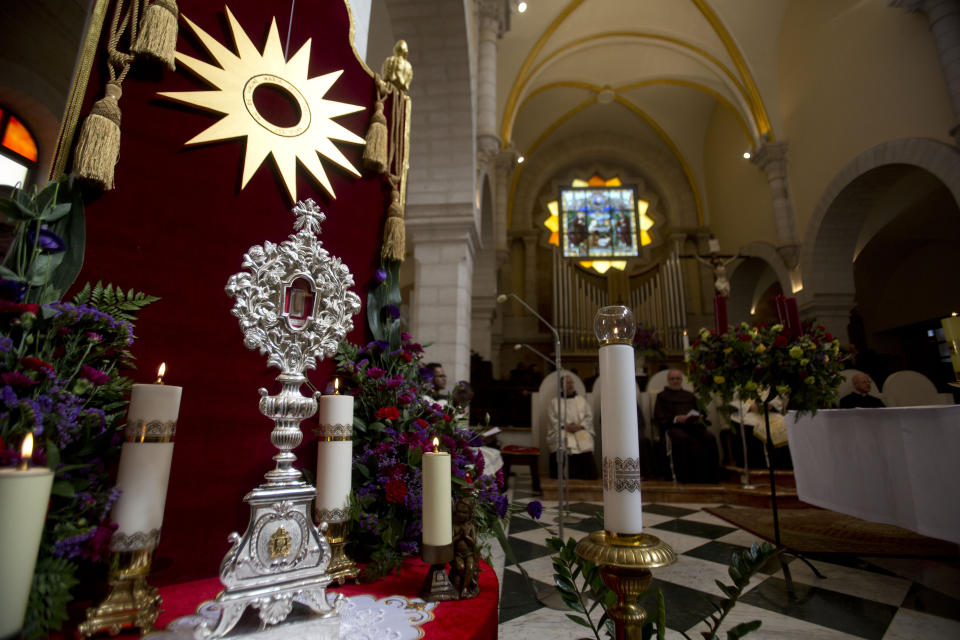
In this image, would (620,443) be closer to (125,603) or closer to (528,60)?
(125,603)

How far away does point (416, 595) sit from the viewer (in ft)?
3.09

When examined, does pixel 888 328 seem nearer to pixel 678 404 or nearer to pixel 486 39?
pixel 678 404

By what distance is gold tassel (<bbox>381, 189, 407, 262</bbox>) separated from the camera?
159 cm

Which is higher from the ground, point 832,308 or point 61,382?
point 832,308

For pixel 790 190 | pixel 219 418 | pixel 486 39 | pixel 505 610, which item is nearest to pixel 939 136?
pixel 790 190

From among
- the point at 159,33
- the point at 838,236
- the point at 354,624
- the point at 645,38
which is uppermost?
the point at 645,38

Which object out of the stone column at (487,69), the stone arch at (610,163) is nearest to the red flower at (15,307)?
the stone column at (487,69)

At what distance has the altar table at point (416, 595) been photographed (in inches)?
31.1

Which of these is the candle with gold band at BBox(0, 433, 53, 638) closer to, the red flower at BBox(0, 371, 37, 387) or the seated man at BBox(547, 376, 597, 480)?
the red flower at BBox(0, 371, 37, 387)

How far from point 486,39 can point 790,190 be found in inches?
234

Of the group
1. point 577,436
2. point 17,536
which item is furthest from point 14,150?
point 577,436

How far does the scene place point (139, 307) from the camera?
3.26 feet

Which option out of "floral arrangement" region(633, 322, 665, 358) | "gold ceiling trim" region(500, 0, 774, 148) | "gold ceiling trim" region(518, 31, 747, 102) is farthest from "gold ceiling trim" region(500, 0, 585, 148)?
"floral arrangement" region(633, 322, 665, 358)

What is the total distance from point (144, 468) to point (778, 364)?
2.61 m
